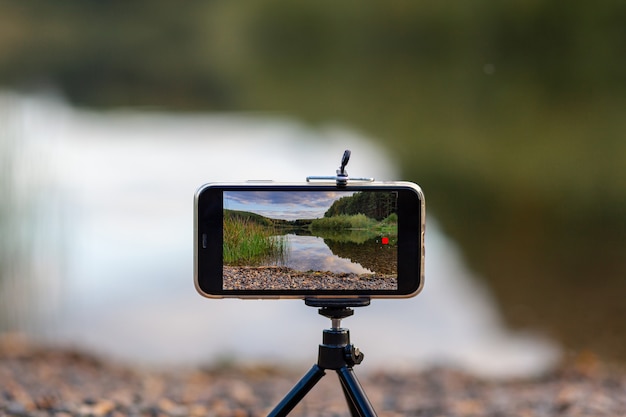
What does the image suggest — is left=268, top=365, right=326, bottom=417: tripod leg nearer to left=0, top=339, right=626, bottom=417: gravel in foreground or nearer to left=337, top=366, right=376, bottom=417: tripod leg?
left=337, top=366, right=376, bottom=417: tripod leg

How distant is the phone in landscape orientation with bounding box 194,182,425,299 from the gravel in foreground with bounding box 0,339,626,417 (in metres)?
0.94

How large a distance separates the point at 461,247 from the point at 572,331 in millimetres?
624

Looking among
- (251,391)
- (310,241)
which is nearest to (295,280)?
(310,241)

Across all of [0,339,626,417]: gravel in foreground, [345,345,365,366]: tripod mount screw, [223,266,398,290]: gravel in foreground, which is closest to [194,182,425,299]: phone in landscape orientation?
[223,266,398,290]: gravel in foreground

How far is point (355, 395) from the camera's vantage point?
1.18 metres

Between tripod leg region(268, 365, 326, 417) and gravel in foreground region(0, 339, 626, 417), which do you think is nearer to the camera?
tripod leg region(268, 365, 326, 417)

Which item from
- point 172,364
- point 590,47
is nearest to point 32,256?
point 172,364

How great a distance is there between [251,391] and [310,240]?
136cm

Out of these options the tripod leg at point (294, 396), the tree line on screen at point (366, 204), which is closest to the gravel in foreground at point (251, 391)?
the tripod leg at point (294, 396)

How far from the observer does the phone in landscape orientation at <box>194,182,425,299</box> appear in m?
1.15

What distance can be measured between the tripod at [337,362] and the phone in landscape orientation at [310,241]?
0.06 ft

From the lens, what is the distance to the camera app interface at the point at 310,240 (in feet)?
3.76

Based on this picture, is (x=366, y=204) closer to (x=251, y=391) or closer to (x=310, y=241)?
(x=310, y=241)

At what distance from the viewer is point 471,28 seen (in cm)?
432
